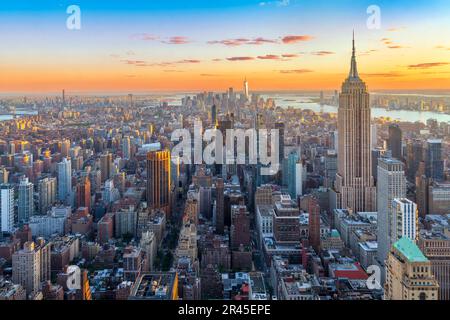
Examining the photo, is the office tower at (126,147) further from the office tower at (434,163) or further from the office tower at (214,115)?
the office tower at (434,163)

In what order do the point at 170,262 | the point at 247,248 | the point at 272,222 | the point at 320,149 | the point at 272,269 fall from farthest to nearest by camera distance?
the point at 320,149, the point at 272,222, the point at 247,248, the point at 170,262, the point at 272,269

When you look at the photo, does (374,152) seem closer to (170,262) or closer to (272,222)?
(272,222)

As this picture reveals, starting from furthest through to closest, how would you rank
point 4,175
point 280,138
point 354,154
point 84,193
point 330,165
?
point 330,165, point 354,154, point 280,138, point 84,193, point 4,175

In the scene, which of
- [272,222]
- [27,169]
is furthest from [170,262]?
[27,169]

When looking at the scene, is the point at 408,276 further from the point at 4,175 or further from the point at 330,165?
the point at 330,165

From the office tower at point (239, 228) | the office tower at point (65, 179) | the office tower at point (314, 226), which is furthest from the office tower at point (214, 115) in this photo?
the office tower at point (65, 179)

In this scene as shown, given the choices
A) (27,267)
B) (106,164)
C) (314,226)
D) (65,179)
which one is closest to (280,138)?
(314,226)

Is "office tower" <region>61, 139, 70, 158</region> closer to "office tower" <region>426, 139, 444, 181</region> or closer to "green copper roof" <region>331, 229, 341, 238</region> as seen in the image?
"green copper roof" <region>331, 229, 341, 238</region>

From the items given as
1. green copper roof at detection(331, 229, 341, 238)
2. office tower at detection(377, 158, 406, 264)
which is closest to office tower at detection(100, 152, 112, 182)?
green copper roof at detection(331, 229, 341, 238)
